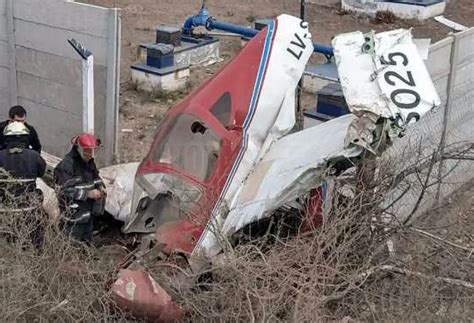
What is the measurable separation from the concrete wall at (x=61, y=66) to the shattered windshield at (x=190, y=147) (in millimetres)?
1881

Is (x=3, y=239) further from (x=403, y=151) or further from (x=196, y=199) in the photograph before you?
(x=403, y=151)

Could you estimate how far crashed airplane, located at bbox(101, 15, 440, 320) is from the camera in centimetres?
642

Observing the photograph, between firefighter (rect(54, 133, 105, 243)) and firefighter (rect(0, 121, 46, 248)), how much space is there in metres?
0.20

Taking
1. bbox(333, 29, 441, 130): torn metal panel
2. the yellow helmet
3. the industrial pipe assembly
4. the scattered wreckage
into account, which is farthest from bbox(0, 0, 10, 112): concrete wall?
bbox(333, 29, 441, 130): torn metal panel

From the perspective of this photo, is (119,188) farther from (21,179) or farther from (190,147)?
(190,147)

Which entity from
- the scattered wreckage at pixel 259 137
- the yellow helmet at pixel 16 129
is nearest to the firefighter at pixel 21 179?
the yellow helmet at pixel 16 129

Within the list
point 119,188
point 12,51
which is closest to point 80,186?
point 119,188

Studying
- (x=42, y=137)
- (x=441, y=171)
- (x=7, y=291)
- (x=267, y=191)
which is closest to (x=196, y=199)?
(x=267, y=191)

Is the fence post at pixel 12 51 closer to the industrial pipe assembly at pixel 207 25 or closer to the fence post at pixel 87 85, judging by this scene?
the fence post at pixel 87 85

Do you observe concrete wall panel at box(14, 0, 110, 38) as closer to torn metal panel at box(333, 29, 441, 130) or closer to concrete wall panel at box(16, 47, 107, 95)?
→ concrete wall panel at box(16, 47, 107, 95)

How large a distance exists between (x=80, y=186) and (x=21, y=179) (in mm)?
487

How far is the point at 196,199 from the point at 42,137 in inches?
137

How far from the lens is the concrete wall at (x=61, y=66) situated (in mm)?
8617

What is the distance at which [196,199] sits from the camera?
6.58 metres
